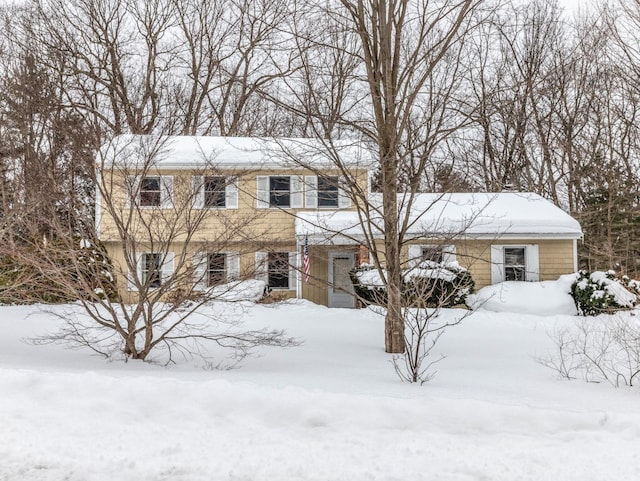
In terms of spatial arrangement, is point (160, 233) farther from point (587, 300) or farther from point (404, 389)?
point (587, 300)

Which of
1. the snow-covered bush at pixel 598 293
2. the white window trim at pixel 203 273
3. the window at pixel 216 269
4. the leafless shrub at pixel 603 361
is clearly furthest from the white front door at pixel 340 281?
the white window trim at pixel 203 273

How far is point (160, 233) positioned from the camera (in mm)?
8086

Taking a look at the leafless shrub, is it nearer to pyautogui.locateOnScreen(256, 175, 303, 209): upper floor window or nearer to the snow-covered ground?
the snow-covered ground

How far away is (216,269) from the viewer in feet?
27.7

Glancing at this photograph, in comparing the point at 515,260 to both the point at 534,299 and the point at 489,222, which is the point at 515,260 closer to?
the point at 489,222

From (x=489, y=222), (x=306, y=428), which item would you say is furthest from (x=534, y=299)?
(x=306, y=428)

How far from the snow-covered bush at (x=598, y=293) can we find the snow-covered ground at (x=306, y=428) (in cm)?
752

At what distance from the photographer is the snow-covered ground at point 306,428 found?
3.77 metres

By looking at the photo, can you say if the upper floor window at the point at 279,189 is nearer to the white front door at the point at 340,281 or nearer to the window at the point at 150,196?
the white front door at the point at 340,281

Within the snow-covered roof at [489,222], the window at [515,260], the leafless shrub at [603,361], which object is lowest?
the leafless shrub at [603,361]

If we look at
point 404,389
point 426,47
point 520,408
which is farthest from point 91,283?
point 426,47

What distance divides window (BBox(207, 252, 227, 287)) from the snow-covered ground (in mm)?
1360

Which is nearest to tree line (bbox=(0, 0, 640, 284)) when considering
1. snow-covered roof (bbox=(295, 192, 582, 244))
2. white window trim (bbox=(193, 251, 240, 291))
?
snow-covered roof (bbox=(295, 192, 582, 244))

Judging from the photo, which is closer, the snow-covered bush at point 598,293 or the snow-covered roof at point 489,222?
the snow-covered bush at point 598,293
